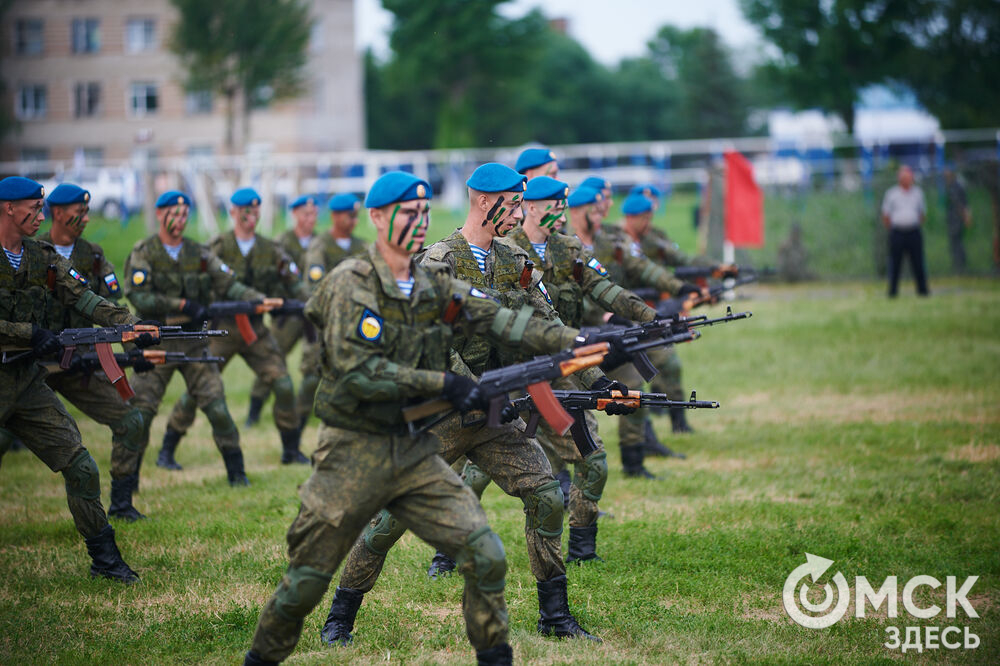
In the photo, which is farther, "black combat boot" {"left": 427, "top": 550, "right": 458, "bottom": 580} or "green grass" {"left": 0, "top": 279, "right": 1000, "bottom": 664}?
"black combat boot" {"left": 427, "top": 550, "right": 458, "bottom": 580}

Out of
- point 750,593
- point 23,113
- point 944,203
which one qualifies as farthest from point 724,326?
point 23,113

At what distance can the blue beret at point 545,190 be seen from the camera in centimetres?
761

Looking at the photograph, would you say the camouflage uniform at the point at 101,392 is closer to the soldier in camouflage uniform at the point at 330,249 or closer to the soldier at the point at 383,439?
the soldier in camouflage uniform at the point at 330,249

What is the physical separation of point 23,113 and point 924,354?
50.4 metres

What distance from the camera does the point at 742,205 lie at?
21.2m

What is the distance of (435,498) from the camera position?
17.3 ft

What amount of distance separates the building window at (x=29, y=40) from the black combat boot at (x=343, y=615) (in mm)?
54436

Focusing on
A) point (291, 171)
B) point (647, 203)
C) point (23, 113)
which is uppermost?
point (23, 113)

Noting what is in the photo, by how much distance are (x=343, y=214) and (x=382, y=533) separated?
661 centimetres

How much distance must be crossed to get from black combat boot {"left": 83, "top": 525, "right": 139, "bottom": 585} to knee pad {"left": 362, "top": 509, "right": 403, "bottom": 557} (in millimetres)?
2180

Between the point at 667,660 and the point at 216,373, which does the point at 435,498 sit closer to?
the point at 667,660

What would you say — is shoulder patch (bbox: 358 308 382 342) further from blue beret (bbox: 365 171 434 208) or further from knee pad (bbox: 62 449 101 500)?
knee pad (bbox: 62 449 101 500)

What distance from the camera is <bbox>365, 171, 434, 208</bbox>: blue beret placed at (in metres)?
5.27

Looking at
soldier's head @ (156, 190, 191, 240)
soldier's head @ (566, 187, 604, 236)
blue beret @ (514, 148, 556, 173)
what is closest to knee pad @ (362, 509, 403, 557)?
blue beret @ (514, 148, 556, 173)
